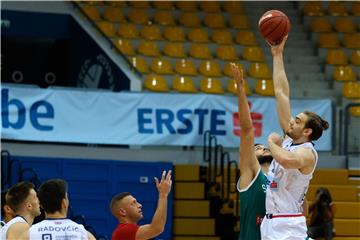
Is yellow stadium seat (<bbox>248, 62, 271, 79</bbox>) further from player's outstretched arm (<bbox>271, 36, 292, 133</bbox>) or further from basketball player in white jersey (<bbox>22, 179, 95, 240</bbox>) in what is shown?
basketball player in white jersey (<bbox>22, 179, 95, 240</bbox>)

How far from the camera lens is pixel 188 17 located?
17.4m

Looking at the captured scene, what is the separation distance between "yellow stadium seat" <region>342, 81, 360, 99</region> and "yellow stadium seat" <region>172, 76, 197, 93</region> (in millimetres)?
2459

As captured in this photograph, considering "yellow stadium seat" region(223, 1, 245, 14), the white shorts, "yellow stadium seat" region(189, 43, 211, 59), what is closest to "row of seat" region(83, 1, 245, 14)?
"yellow stadium seat" region(223, 1, 245, 14)

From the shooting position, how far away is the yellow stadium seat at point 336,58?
17016 mm

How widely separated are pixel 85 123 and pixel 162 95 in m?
1.12

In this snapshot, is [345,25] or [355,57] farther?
[345,25]

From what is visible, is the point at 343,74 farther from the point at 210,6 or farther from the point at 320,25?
the point at 210,6

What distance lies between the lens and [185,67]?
15805mm

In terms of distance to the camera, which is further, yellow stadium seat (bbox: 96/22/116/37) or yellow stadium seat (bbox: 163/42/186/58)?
yellow stadium seat (bbox: 163/42/186/58)

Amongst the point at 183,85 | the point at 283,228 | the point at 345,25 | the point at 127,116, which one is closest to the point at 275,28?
the point at 283,228

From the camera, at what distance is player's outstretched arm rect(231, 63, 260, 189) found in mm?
6305

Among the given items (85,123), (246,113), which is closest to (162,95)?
(85,123)

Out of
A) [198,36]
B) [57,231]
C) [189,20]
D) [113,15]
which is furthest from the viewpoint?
[189,20]

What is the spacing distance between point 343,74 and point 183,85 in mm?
2988
